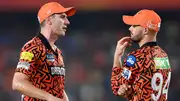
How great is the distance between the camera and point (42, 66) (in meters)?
5.11

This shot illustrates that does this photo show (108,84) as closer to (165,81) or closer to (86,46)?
(86,46)

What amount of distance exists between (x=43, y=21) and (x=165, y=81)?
1.17m

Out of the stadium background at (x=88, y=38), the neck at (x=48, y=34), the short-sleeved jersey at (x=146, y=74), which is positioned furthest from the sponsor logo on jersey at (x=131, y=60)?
the stadium background at (x=88, y=38)

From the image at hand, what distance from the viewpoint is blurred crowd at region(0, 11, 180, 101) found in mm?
10125

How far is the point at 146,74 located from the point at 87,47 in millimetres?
5297

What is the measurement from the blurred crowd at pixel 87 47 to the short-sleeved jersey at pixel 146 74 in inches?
185

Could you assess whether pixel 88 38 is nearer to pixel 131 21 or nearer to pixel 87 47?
pixel 87 47

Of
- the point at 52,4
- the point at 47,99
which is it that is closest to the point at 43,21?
the point at 52,4

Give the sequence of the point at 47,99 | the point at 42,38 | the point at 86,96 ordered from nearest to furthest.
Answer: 1. the point at 47,99
2. the point at 42,38
3. the point at 86,96

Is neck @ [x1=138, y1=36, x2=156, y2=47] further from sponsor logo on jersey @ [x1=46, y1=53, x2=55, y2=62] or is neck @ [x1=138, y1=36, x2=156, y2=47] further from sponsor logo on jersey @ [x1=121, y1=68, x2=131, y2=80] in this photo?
sponsor logo on jersey @ [x1=46, y1=53, x2=55, y2=62]

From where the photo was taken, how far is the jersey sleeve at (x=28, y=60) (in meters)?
4.95

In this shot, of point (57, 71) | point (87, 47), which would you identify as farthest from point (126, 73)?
point (87, 47)

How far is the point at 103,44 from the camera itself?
414 inches

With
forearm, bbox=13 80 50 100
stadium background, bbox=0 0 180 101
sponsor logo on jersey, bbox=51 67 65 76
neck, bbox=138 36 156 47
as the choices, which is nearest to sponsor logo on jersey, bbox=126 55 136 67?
neck, bbox=138 36 156 47
